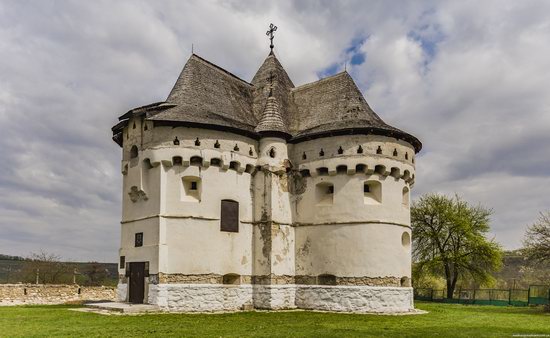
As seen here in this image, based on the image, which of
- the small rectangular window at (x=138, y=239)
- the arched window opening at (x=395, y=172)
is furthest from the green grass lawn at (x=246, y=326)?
the arched window opening at (x=395, y=172)

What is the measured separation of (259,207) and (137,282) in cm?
653

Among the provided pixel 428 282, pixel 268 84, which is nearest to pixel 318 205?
pixel 268 84

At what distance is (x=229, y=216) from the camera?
901 inches

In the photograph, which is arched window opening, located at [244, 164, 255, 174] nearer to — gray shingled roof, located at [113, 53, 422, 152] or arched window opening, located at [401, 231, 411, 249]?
gray shingled roof, located at [113, 53, 422, 152]

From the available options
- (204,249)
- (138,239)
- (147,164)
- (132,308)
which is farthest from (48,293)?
(204,249)

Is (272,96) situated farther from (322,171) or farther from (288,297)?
(288,297)

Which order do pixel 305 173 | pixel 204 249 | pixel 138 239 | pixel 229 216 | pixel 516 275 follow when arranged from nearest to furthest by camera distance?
pixel 204 249 < pixel 138 239 < pixel 229 216 < pixel 305 173 < pixel 516 275

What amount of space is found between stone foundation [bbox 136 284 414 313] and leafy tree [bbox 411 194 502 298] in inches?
824

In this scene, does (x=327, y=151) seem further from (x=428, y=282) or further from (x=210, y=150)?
(x=428, y=282)

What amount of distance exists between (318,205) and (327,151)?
2.70 m

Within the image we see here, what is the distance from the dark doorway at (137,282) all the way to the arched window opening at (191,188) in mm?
3523

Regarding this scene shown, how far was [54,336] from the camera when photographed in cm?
1266

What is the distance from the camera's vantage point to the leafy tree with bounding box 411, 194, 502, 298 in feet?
137

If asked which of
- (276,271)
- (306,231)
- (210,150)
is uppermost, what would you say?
(210,150)
